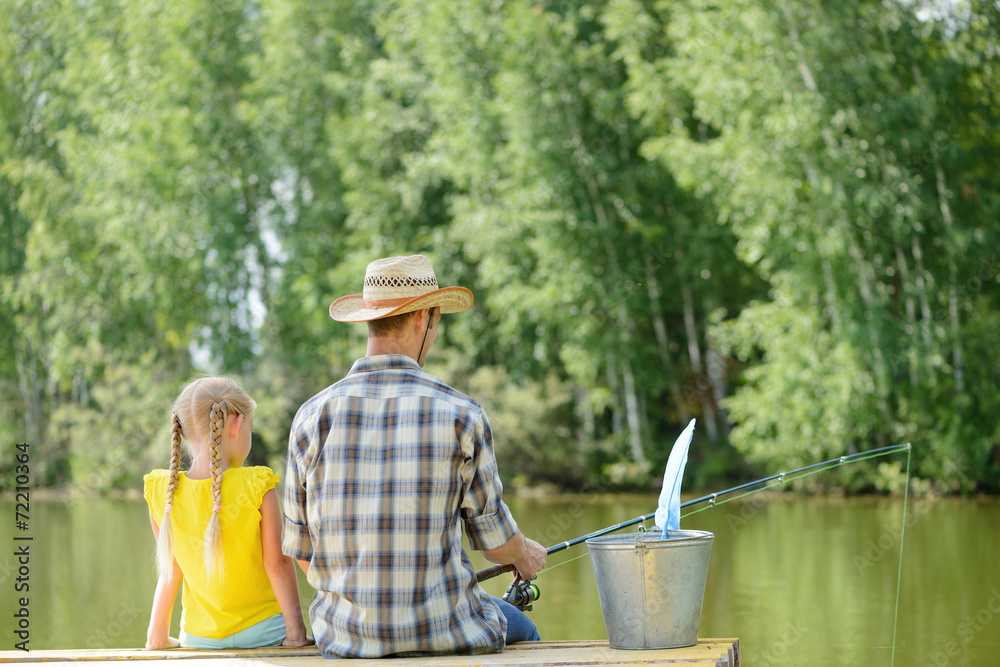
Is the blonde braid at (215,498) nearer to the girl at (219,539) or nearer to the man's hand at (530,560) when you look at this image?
the girl at (219,539)

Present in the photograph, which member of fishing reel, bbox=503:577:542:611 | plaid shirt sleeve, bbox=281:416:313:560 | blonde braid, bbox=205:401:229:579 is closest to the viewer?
plaid shirt sleeve, bbox=281:416:313:560

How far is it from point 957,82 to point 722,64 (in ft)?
9.16

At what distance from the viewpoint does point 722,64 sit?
1425 cm

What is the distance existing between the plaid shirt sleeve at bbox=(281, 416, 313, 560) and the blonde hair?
1.03 feet

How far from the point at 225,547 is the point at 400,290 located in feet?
2.87

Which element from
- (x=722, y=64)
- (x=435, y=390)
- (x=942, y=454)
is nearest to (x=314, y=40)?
(x=722, y=64)

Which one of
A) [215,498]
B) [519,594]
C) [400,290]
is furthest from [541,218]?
Answer: [400,290]

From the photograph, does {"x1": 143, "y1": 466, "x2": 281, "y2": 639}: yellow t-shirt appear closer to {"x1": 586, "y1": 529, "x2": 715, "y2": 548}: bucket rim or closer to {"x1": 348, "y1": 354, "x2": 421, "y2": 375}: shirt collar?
{"x1": 348, "y1": 354, "x2": 421, "y2": 375}: shirt collar

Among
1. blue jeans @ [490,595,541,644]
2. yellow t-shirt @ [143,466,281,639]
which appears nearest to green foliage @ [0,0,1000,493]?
blue jeans @ [490,595,541,644]

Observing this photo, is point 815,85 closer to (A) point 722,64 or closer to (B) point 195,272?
(A) point 722,64

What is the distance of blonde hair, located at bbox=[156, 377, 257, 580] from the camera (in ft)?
9.87

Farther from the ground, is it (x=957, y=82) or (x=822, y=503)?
(x=957, y=82)

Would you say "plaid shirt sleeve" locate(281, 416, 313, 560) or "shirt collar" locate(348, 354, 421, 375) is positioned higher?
"shirt collar" locate(348, 354, 421, 375)

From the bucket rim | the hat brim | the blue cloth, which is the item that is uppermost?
the hat brim
